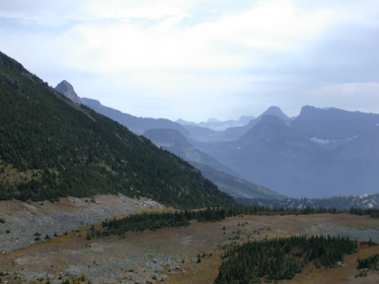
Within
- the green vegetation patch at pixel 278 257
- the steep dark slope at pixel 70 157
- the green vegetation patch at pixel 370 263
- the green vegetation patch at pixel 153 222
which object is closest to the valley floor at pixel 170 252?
the green vegetation patch at pixel 370 263

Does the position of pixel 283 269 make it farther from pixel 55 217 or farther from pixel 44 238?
pixel 55 217

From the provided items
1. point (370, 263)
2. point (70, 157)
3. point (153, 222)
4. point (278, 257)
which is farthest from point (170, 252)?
point (70, 157)

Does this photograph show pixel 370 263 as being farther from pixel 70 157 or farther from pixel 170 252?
pixel 70 157

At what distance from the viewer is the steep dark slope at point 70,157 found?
306ft

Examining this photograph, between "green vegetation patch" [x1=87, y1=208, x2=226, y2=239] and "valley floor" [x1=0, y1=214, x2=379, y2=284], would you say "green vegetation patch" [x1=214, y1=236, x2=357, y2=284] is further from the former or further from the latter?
"green vegetation patch" [x1=87, y1=208, x2=226, y2=239]

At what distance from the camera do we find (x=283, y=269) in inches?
1770

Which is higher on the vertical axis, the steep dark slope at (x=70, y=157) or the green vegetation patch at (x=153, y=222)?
the steep dark slope at (x=70, y=157)

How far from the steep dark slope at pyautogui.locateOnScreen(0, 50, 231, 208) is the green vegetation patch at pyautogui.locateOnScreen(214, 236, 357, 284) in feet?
135

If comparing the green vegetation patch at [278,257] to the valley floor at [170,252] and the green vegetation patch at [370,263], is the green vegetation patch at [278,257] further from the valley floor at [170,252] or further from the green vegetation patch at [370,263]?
the green vegetation patch at [370,263]

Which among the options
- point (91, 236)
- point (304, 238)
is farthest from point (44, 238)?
point (304, 238)

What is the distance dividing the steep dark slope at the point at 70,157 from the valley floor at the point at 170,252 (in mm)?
26240

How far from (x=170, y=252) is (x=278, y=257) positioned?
11.7 meters

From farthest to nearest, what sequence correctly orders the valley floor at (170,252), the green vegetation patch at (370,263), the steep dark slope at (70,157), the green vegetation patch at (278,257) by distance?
1. the steep dark slope at (70,157)
2. the valley floor at (170,252)
3. the green vegetation patch at (278,257)
4. the green vegetation patch at (370,263)

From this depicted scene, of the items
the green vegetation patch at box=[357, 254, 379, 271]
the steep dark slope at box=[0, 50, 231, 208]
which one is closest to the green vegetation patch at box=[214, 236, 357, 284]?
the green vegetation patch at box=[357, 254, 379, 271]
